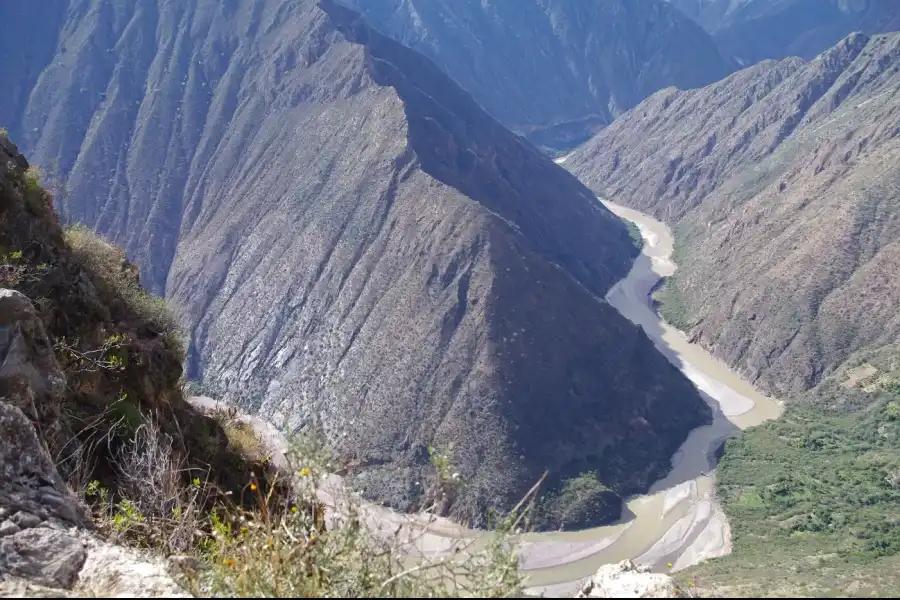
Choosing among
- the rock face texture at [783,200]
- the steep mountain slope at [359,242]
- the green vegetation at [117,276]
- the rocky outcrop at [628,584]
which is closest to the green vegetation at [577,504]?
the steep mountain slope at [359,242]

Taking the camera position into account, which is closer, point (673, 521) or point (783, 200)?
point (673, 521)

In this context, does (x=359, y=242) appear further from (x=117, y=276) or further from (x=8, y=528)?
(x=8, y=528)

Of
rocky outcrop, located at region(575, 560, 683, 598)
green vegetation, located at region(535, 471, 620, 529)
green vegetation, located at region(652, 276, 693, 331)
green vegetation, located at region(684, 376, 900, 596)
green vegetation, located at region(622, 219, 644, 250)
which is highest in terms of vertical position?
green vegetation, located at region(622, 219, 644, 250)

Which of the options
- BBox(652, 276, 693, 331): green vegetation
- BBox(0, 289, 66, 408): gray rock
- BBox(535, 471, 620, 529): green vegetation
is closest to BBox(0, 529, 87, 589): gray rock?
BBox(0, 289, 66, 408): gray rock

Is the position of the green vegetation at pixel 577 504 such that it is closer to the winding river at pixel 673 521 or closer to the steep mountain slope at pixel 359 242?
the steep mountain slope at pixel 359 242

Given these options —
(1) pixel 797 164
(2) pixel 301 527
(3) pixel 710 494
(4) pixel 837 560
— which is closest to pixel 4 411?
(2) pixel 301 527

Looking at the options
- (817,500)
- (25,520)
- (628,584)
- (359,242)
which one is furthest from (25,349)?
(359,242)

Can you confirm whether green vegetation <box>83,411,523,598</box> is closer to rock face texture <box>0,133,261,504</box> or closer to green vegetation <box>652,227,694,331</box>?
rock face texture <box>0,133,261,504</box>
